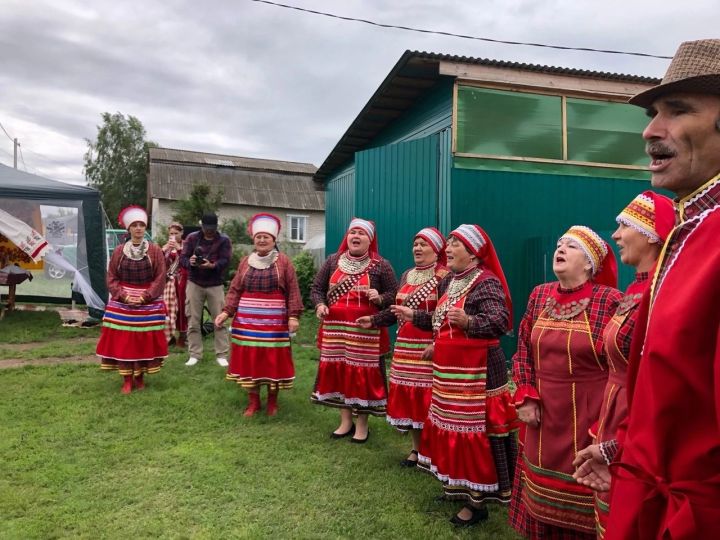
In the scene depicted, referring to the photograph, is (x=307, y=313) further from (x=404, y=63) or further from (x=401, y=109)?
(x=404, y=63)

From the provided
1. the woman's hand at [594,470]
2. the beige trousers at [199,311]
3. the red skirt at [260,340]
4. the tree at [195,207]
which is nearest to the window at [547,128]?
the red skirt at [260,340]

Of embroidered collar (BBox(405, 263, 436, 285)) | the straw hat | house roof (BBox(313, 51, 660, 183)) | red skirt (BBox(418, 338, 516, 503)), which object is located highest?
house roof (BBox(313, 51, 660, 183))

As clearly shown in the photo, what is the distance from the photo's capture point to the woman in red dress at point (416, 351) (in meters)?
4.06

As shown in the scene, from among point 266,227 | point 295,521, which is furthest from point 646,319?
point 266,227

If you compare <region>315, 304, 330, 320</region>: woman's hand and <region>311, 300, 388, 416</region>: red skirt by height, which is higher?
<region>315, 304, 330, 320</region>: woman's hand

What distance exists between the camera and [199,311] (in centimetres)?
759

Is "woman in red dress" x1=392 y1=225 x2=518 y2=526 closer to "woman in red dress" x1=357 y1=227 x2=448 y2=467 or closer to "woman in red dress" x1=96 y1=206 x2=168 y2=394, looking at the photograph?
"woman in red dress" x1=357 y1=227 x2=448 y2=467

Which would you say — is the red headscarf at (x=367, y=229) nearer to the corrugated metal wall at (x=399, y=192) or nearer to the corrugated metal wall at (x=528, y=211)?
the corrugated metal wall at (x=528, y=211)

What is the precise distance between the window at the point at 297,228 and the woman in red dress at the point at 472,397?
2569 centimetres

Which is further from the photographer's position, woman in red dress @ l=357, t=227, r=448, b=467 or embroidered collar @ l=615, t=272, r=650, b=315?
woman in red dress @ l=357, t=227, r=448, b=467

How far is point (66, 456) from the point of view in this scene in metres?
4.27

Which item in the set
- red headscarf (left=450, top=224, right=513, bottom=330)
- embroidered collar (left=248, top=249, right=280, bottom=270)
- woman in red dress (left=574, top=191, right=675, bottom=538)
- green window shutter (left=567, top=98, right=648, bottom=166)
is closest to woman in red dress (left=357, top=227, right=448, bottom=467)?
red headscarf (left=450, top=224, right=513, bottom=330)

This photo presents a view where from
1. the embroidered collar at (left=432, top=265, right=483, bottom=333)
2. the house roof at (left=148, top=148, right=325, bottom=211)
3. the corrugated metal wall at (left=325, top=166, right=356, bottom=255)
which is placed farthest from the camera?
the house roof at (left=148, top=148, right=325, bottom=211)

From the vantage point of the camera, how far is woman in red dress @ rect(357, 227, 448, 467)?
4059 mm
